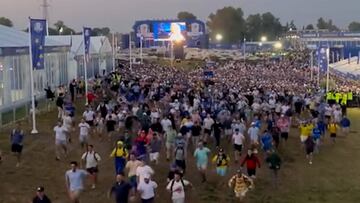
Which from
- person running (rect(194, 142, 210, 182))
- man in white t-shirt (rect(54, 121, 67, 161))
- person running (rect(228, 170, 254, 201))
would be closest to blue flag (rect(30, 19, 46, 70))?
man in white t-shirt (rect(54, 121, 67, 161))

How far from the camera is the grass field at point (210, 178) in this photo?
652 inches

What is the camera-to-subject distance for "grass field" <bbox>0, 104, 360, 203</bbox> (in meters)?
16.6

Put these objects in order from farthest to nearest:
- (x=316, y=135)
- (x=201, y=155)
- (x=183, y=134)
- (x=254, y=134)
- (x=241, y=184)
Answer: (x=316, y=135) < (x=254, y=134) < (x=183, y=134) < (x=201, y=155) < (x=241, y=184)

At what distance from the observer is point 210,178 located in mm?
18625

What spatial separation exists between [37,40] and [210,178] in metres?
9.64

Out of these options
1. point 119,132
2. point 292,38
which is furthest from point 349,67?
point 292,38

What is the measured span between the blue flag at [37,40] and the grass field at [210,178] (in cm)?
284

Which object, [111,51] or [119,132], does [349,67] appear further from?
[119,132]

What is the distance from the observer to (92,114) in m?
23.4

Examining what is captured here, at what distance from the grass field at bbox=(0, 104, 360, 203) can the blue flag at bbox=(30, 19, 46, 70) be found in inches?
112

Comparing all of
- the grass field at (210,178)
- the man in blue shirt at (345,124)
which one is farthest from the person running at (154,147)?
the man in blue shirt at (345,124)

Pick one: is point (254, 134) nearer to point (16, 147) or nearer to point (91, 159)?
point (91, 159)

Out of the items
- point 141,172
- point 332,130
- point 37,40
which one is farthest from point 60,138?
point 332,130

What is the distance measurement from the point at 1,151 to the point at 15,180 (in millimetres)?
3400
